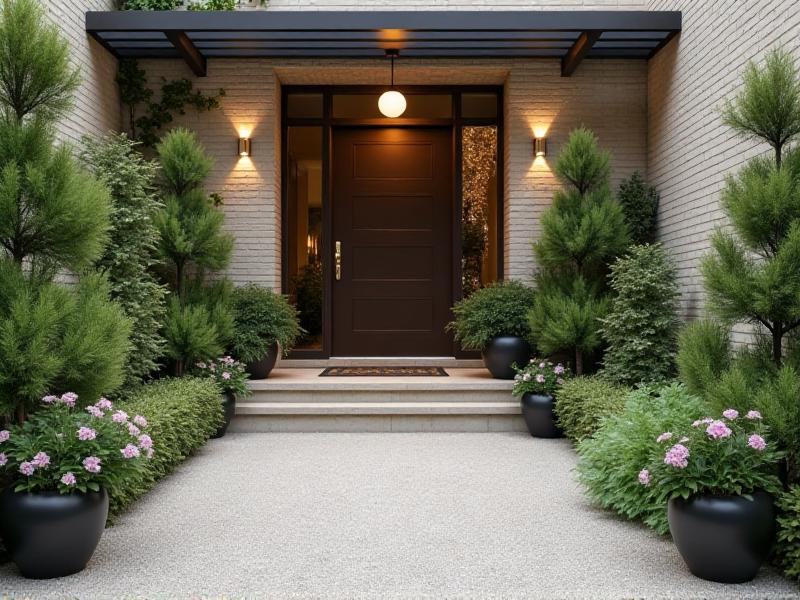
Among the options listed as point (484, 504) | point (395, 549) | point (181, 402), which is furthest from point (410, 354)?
point (395, 549)

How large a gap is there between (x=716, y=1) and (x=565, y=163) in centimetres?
175

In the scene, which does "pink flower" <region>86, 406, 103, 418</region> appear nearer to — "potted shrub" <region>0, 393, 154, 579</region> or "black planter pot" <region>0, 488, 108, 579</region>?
"potted shrub" <region>0, 393, 154, 579</region>

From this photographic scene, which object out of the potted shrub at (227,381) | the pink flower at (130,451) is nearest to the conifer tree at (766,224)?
the pink flower at (130,451)

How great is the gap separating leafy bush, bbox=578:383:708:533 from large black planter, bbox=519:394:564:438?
154 cm

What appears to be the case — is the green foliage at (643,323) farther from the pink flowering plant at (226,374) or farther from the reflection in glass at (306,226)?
the reflection in glass at (306,226)

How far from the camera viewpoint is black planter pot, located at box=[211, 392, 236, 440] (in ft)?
20.0

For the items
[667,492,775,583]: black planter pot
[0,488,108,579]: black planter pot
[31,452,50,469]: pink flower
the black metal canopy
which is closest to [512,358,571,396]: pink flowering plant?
the black metal canopy

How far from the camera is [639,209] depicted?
7.13 metres

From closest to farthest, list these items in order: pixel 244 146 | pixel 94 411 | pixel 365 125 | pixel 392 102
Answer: pixel 94 411
pixel 392 102
pixel 244 146
pixel 365 125

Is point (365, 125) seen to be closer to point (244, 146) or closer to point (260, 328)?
point (244, 146)

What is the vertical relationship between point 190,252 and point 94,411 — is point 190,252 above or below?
above

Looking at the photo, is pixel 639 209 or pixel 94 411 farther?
pixel 639 209

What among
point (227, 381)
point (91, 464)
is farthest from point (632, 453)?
point (227, 381)

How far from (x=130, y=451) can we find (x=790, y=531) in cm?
269
